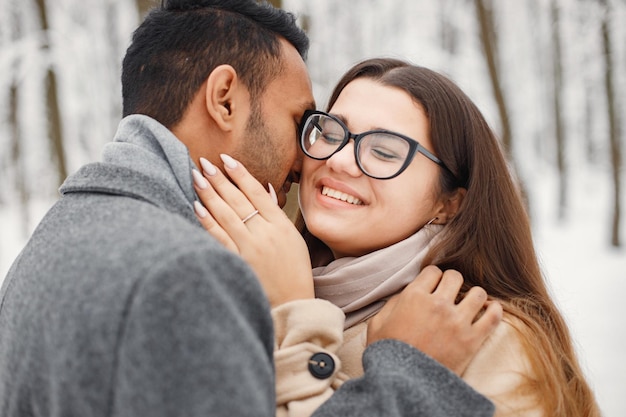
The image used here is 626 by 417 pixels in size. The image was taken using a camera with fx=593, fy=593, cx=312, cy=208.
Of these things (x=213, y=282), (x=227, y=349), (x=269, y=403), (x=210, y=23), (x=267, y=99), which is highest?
(x=210, y=23)

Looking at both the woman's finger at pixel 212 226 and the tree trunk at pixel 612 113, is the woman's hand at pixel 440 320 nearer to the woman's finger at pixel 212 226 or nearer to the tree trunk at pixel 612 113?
the woman's finger at pixel 212 226

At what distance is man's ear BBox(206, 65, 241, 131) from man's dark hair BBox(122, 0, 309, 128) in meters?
0.05

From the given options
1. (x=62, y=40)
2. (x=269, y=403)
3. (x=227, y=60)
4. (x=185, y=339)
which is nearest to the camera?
(x=185, y=339)

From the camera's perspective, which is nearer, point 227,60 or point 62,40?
point 227,60

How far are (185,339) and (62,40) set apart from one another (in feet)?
25.4

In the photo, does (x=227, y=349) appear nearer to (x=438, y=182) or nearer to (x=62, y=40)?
(x=438, y=182)

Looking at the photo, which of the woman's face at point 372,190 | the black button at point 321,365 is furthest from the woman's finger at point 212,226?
the woman's face at point 372,190

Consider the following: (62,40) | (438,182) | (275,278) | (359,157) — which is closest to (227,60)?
(359,157)

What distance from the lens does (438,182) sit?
236 centimetres

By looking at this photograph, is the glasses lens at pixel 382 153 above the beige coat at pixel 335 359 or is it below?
above

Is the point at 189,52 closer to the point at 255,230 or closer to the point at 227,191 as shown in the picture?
the point at 227,191

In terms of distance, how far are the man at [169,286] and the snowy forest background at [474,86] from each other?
3.34ft

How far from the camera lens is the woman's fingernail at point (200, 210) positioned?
70.5 inches

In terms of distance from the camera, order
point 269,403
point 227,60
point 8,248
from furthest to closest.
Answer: point 8,248
point 227,60
point 269,403
